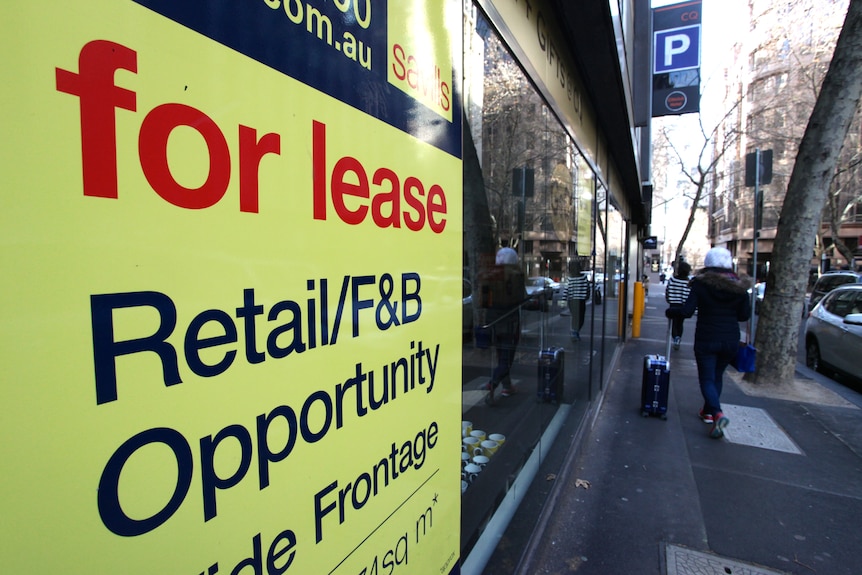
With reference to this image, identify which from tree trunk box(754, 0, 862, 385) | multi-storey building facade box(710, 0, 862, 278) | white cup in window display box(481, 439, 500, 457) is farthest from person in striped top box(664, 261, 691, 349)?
white cup in window display box(481, 439, 500, 457)

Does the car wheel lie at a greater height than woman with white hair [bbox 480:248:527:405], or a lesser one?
lesser

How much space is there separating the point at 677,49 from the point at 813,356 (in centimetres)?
610

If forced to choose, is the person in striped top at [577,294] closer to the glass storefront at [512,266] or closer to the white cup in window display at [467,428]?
the glass storefront at [512,266]

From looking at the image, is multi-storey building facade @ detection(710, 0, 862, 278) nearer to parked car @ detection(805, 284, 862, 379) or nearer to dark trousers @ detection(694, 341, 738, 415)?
parked car @ detection(805, 284, 862, 379)

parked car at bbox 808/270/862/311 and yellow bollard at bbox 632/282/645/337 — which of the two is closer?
yellow bollard at bbox 632/282/645/337

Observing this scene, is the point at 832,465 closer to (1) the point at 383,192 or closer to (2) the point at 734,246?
(1) the point at 383,192

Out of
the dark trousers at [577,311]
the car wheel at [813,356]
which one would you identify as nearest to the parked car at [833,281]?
the car wheel at [813,356]

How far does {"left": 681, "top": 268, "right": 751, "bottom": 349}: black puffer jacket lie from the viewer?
4840 millimetres

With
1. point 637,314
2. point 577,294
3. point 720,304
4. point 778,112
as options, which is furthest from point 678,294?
point 778,112

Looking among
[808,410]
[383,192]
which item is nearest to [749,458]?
[808,410]

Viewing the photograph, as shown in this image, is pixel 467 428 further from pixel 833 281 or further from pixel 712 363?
pixel 833 281

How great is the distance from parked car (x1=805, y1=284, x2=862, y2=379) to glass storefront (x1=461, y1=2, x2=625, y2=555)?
4.66 meters

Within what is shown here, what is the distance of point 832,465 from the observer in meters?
4.23

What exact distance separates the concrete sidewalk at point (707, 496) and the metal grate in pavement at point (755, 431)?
0.01 metres
